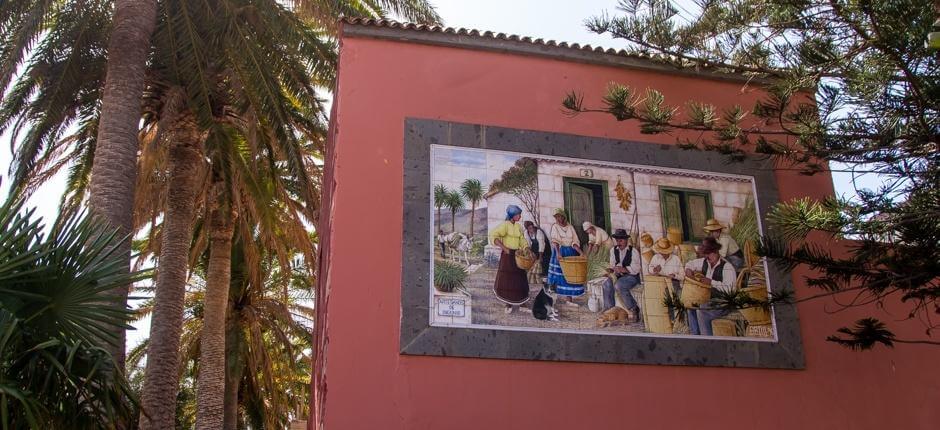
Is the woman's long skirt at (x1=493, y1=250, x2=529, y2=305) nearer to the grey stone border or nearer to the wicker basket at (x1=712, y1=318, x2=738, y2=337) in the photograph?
the grey stone border

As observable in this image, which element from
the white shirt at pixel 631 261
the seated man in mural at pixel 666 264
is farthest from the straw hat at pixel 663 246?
the white shirt at pixel 631 261

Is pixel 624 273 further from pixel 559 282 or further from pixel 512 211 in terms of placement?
pixel 512 211

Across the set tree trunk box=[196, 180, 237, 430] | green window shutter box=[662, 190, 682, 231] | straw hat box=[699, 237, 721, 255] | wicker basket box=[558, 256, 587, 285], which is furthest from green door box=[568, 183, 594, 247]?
tree trunk box=[196, 180, 237, 430]

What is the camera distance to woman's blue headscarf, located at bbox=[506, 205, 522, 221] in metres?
→ 7.96

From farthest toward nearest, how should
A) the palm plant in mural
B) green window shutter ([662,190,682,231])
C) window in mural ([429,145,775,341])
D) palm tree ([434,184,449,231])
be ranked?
green window shutter ([662,190,682,231])
palm tree ([434,184,449,231])
window in mural ([429,145,775,341])
the palm plant in mural

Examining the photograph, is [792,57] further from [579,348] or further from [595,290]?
[579,348]

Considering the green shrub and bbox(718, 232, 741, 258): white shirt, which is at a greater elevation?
bbox(718, 232, 741, 258): white shirt

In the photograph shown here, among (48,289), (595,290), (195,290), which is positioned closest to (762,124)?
(595,290)

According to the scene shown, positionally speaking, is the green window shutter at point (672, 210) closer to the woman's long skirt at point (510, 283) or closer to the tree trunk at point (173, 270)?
the woman's long skirt at point (510, 283)

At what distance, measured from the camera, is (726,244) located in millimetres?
8477

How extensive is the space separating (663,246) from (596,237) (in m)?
0.71

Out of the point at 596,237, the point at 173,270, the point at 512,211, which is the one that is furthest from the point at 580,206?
the point at 173,270

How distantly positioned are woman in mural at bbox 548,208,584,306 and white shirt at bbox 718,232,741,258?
5.04ft

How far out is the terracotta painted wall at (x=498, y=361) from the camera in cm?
720
